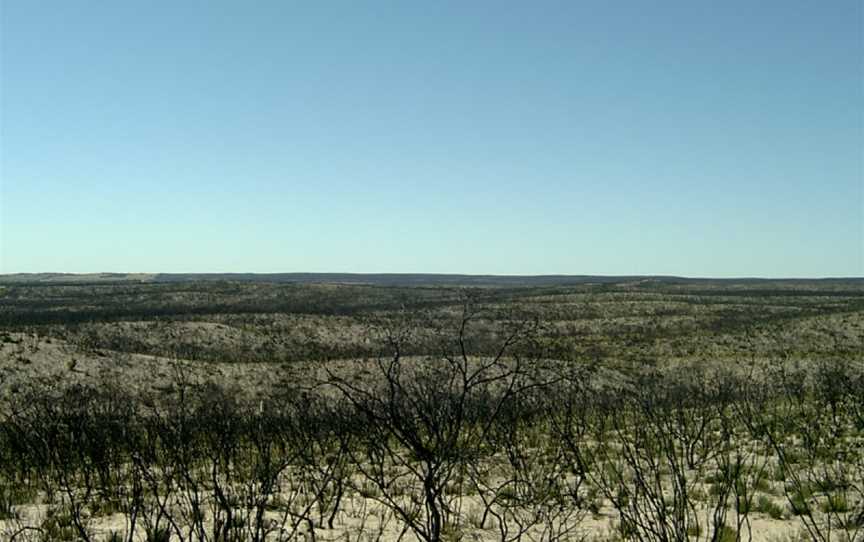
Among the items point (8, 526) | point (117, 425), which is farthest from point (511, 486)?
point (117, 425)

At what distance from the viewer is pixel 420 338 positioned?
142 ft

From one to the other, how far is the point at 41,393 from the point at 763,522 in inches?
838

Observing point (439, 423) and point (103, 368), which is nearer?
point (439, 423)

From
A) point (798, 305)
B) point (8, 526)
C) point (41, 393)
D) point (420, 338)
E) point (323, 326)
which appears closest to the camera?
point (8, 526)

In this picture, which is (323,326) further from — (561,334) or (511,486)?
(511,486)

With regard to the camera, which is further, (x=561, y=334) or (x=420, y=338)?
(x=561, y=334)

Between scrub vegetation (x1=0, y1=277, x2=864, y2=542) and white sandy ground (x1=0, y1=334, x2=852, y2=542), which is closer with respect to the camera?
scrub vegetation (x1=0, y1=277, x2=864, y2=542)

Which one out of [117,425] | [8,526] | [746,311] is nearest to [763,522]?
[8,526]

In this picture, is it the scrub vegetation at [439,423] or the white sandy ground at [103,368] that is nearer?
the scrub vegetation at [439,423]

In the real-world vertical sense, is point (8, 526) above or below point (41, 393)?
above

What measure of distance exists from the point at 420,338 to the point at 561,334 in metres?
11.5

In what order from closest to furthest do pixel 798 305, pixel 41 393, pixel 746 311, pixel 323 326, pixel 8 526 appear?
pixel 8 526 → pixel 41 393 → pixel 323 326 → pixel 746 311 → pixel 798 305

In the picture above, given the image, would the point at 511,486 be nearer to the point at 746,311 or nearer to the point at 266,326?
the point at 266,326

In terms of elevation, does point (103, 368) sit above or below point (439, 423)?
below
